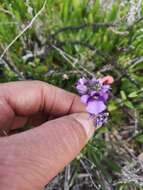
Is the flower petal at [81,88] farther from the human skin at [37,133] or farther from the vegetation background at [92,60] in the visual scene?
the vegetation background at [92,60]

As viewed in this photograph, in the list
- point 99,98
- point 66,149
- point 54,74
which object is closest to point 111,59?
point 54,74

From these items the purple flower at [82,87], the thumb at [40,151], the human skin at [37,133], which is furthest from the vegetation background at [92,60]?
the thumb at [40,151]

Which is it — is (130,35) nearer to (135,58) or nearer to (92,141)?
(135,58)

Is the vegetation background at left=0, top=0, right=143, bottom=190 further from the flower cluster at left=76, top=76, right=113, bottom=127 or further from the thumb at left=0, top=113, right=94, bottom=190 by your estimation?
the thumb at left=0, top=113, right=94, bottom=190

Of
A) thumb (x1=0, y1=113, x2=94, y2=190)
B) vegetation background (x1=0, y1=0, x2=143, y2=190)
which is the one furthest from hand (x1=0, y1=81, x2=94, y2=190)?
vegetation background (x1=0, y1=0, x2=143, y2=190)

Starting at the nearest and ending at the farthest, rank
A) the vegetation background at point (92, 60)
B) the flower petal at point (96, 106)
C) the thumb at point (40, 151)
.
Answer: the thumb at point (40, 151)
the flower petal at point (96, 106)
the vegetation background at point (92, 60)

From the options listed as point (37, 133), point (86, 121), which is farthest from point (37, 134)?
point (86, 121)

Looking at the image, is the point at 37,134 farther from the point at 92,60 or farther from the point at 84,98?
the point at 92,60
